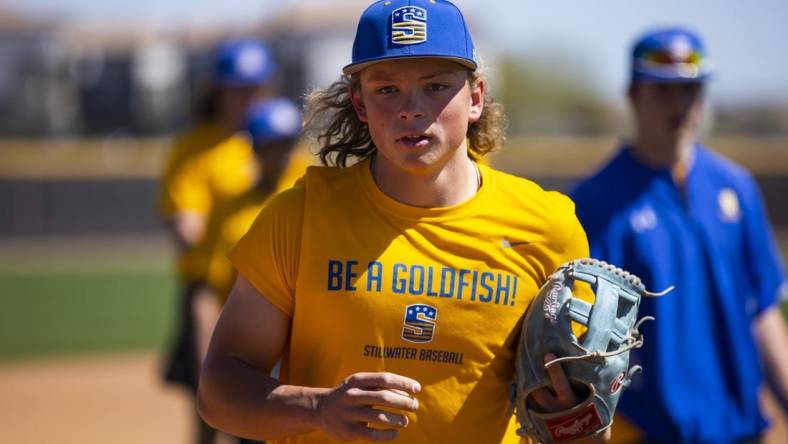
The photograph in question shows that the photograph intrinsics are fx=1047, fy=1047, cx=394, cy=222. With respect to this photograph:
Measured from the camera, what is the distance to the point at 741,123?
40.7 meters

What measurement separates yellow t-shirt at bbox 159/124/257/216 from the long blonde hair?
3.85 meters

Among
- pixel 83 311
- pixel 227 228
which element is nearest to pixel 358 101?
pixel 227 228

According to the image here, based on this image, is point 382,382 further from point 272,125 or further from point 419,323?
point 272,125

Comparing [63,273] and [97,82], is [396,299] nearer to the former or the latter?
[63,273]

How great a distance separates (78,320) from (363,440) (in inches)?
513

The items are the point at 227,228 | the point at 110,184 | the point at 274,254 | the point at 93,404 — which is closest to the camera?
the point at 274,254

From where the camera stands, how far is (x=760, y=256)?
4258 millimetres

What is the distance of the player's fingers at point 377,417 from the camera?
7.66ft

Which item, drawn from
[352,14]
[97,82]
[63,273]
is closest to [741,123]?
[352,14]

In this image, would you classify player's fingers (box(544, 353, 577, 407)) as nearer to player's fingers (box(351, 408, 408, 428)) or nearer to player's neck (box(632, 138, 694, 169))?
player's fingers (box(351, 408, 408, 428))

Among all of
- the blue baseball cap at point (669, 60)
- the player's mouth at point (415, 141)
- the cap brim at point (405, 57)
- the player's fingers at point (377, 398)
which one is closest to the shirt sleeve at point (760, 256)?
the blue baseball cap at point (669, 60)

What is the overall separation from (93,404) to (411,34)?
858 cm

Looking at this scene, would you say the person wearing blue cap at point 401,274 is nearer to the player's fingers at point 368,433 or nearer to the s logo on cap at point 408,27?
the s logo on cap at point 408,27

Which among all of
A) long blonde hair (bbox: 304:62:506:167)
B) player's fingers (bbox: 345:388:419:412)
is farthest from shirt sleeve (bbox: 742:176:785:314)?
player's fingers (bbox: 345:388:419:412)
